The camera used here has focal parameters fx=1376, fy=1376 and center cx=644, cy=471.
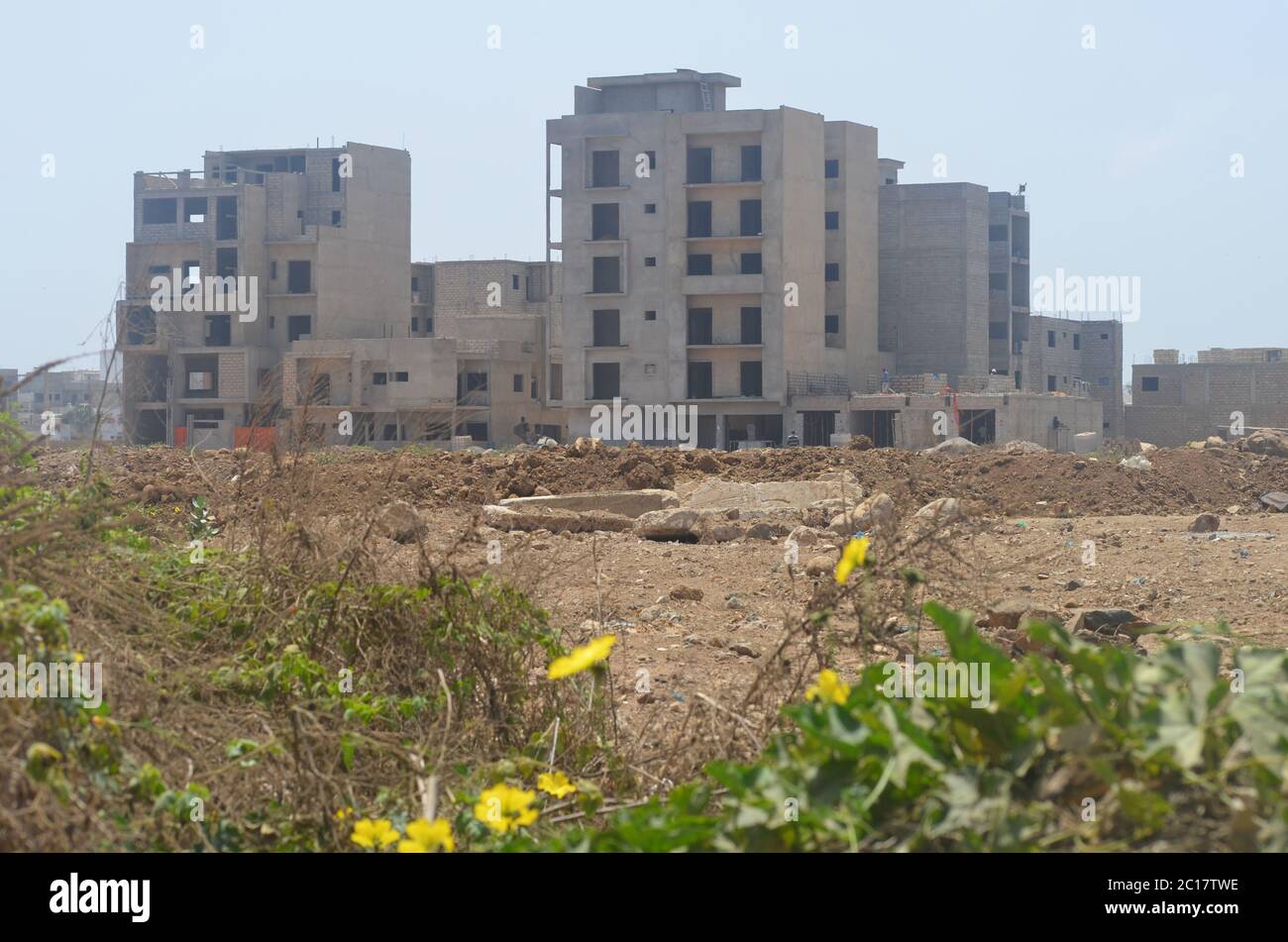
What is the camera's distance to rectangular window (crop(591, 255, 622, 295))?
50375mm

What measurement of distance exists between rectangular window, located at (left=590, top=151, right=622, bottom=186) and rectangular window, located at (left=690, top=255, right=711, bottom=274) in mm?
3962

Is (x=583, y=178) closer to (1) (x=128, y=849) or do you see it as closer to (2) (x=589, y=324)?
(2) (x=589, y=324)

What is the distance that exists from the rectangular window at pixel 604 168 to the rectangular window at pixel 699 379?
290 inches

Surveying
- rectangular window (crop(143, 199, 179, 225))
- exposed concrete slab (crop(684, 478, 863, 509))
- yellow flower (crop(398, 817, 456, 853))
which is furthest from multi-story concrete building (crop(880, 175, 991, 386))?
yellow flower (crop(398, 817, 456, 853))

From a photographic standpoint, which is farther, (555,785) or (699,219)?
(699,219)

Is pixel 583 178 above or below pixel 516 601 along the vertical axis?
above

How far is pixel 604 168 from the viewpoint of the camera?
166ft

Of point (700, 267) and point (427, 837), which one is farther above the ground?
point (700, 267)

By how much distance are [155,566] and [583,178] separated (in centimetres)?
4588

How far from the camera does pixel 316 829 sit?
3971 mm

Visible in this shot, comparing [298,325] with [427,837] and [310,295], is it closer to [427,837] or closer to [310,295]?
[310,295]

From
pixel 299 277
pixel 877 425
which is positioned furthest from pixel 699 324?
pixel 299 277

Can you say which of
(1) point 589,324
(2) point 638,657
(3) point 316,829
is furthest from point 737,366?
(3) point 316,829

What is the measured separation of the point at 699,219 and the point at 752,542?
37.3 m
